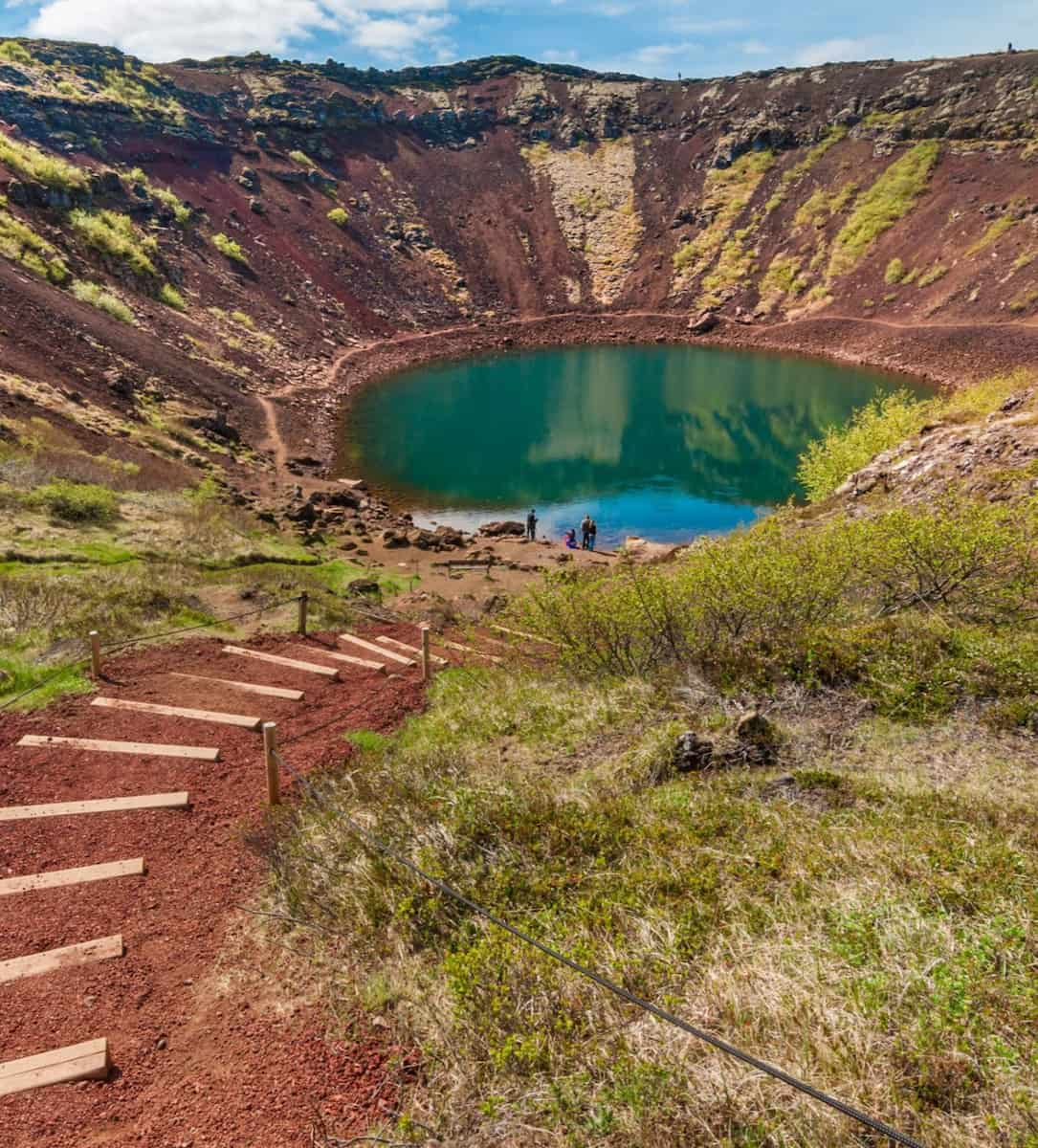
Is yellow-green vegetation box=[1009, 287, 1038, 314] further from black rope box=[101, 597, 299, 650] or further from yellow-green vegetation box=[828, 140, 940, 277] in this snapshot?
black rope box=[101, 597, 299, 650]

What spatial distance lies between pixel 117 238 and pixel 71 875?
58.9 m

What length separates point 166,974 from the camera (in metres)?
6.12

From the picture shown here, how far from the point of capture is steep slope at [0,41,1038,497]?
Result: 50.9 meters

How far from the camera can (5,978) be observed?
592cm

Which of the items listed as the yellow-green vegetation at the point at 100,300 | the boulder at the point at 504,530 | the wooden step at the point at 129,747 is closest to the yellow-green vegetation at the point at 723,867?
the wooden step at the point at 129,747

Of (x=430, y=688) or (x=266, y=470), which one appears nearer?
(x=430, y=688)

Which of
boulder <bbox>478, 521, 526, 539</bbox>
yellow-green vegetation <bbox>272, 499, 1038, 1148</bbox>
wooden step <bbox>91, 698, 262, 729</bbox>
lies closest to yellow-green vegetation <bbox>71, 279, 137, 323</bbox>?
boulder <bbox>478, 521, 526, 539</bbox>

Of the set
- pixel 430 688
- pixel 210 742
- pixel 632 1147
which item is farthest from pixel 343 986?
pixel 430 688

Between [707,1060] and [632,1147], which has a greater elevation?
[707,1060]

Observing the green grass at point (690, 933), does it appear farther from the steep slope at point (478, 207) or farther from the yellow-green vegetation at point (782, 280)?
the yellow-green vegetation at point (782, 280)

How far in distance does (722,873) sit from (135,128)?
98.0m

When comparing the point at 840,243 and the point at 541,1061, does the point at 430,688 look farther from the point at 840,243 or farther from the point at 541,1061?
the point at 840,243

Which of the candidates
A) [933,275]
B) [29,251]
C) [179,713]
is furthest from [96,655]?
[933,275]

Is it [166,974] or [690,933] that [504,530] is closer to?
[166,974]
